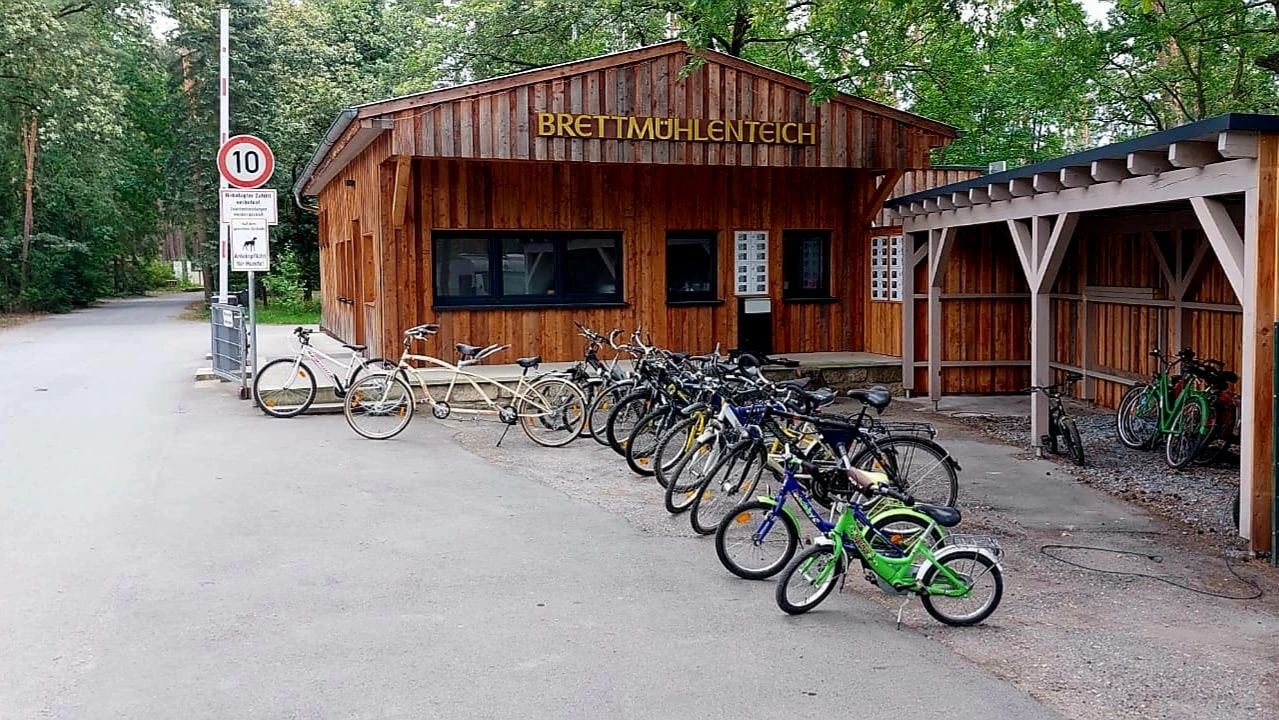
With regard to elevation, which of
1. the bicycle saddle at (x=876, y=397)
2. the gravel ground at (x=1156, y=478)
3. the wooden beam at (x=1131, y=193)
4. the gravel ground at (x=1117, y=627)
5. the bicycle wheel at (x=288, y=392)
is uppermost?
the wooden beam at (x=1131, y=193)

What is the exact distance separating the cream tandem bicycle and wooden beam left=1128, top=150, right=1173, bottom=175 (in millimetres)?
5085

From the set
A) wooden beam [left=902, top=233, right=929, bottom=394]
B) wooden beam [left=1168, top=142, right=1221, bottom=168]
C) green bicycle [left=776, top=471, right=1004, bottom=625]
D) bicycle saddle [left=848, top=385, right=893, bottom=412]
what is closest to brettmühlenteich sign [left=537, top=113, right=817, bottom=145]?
wooden beam [left=902, top=233, right=929, bottom=394]

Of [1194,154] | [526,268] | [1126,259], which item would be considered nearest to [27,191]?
[526,268]

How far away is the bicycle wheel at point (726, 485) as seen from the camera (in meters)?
7.23

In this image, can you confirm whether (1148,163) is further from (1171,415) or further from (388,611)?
(388,611)

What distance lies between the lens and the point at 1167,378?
10180 mm

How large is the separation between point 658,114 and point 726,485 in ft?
24.2

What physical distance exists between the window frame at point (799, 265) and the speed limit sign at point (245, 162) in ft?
21.8

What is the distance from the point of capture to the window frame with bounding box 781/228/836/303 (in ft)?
51.1

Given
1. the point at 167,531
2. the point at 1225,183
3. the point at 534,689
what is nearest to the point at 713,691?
the point at 534,689

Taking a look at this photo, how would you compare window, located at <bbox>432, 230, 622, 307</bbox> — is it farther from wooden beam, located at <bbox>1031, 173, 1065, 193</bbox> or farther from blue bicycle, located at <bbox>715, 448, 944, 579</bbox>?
blue bicycle, located at <bbox>715, 448, 944, 579</bbox>

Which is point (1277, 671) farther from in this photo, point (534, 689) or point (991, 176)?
point (991, 176)

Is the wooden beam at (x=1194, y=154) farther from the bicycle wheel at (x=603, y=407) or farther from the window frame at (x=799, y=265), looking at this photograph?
the window frame at (x=799, y=265)

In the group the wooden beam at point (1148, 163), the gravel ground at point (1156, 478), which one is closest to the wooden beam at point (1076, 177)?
the wooden beam at point (1148, 163)
